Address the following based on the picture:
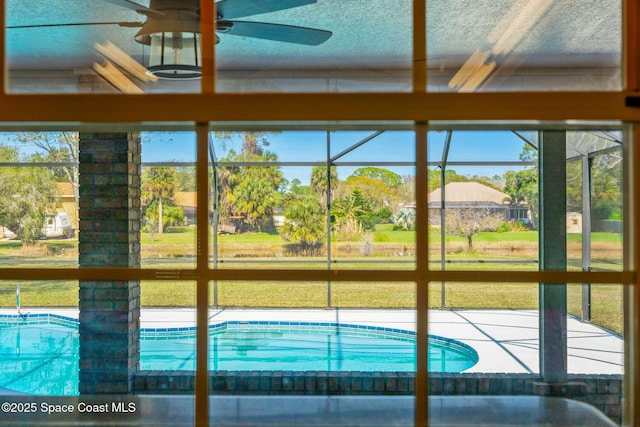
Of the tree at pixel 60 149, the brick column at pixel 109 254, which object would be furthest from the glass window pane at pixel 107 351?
the tree at pixel 60 149

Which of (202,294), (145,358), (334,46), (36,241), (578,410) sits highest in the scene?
(334,46)

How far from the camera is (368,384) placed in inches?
66.6

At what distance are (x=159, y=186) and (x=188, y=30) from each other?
84cm

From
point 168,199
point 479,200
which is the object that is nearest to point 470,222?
point 479,200

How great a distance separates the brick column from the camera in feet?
5.37

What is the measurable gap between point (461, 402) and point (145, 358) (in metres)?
1.02

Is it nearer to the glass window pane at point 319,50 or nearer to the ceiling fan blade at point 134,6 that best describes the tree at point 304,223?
the glass window pane at point 319,50

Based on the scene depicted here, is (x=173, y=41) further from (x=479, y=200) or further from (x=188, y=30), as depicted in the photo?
(x=479, y=200)

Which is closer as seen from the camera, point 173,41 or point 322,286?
point 322,286

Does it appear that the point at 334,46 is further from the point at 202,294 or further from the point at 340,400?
the point at 340,400

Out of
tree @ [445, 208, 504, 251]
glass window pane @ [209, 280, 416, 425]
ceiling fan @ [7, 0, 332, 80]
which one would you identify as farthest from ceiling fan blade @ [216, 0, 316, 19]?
glass window pane @ [209, 280, 416, 425]

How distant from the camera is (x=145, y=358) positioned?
1.71m

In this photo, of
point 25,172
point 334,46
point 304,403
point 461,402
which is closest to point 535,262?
point 461,402

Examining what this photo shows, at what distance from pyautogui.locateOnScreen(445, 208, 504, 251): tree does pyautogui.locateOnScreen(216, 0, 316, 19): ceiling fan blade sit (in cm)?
101
